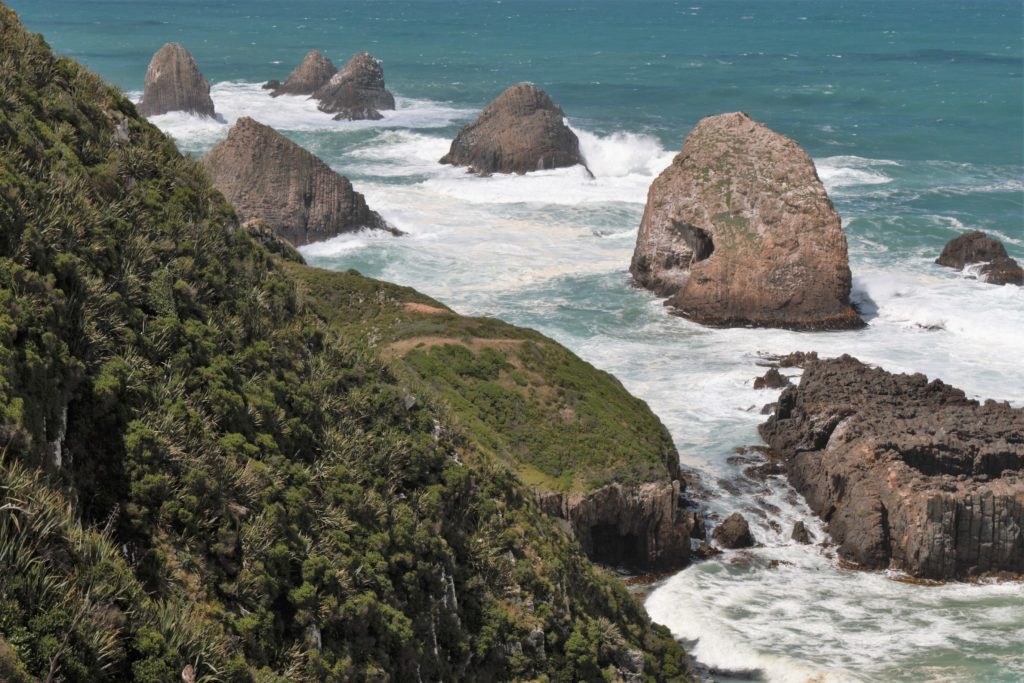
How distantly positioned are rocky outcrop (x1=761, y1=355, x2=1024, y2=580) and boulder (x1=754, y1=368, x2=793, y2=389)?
4.76 metres

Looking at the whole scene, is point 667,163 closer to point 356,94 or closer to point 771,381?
point 356,94

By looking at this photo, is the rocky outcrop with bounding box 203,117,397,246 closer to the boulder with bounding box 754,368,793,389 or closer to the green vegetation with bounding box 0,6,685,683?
the boulder with bounding box 754,368,793,389

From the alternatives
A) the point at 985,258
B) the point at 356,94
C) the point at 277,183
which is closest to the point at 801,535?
the point at 985,258

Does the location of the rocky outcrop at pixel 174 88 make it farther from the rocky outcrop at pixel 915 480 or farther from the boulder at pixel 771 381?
the rocky outcrop at pixel 915 480

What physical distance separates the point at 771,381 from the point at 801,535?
10.3 metres

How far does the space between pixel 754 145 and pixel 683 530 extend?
2491cm

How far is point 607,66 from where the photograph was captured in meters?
129

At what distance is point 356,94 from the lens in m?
93.9

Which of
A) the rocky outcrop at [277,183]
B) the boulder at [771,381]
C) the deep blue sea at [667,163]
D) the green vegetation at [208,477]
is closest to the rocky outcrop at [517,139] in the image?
the deep blue sea at [667,163]

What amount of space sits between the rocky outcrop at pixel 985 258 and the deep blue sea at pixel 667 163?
118cm

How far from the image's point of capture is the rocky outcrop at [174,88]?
89.2 m

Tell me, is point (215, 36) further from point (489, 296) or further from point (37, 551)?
point (37, 551)

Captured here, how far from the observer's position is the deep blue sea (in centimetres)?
2491

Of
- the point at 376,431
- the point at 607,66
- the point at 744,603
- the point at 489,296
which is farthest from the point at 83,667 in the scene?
the point at 607,66
